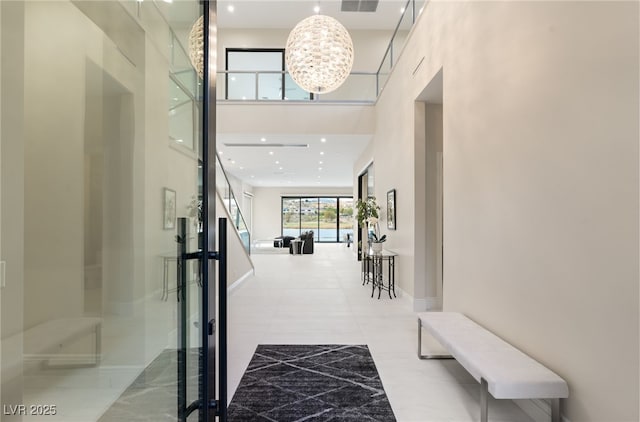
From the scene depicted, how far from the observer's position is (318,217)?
19891 millimetres

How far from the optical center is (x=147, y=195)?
163 cm

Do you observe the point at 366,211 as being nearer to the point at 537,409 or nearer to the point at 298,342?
the point at 298,342

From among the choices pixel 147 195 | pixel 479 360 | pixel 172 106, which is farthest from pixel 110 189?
pixel 479 360

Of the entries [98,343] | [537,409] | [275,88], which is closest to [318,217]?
[275,88]

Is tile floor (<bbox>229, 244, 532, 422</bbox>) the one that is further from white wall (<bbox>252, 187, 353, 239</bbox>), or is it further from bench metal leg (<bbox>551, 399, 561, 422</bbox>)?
white wall (<bbox>252, 187, 353, 239</bbox>)

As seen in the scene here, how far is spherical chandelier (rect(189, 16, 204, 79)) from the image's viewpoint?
4.95ft

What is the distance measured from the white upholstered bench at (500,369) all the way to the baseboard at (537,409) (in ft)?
0.74

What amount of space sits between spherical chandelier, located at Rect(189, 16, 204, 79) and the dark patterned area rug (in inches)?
86.1

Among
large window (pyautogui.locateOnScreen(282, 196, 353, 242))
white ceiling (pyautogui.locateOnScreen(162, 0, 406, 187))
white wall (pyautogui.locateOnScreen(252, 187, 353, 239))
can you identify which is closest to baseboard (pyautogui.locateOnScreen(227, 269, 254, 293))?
white ceiling (pyautogui.locateOnScreen(162, 0, 406, 187))

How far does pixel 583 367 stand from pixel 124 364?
2536 mm

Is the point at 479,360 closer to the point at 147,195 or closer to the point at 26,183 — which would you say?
the point at 147,195

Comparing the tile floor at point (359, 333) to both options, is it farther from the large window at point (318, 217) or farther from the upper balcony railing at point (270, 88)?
the large window at point (318, 217)

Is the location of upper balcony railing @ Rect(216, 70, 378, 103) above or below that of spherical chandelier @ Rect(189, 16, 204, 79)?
above

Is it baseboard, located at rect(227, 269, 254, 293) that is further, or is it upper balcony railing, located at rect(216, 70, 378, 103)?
upper balcony railing, located at rect(216, 70, 378, 103)
